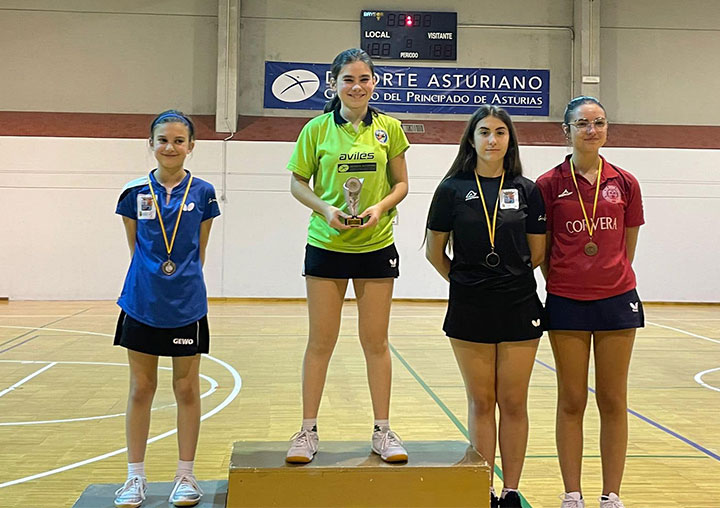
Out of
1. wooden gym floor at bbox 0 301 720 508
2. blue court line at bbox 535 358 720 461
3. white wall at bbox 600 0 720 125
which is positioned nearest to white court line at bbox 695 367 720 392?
wooden gym floor at bbox 0 301 720 508

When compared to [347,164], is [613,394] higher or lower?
lower

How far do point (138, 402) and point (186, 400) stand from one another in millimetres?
183

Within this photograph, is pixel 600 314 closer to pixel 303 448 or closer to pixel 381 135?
pixel 381 135

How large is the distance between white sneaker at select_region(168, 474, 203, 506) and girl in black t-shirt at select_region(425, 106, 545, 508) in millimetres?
1134

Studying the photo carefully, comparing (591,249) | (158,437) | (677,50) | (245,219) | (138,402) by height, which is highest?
(677,50)

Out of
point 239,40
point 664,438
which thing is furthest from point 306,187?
point 239,40

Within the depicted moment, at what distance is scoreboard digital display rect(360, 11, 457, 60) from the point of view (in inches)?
445

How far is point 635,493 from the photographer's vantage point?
2900 millimetres

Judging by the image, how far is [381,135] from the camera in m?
2.56

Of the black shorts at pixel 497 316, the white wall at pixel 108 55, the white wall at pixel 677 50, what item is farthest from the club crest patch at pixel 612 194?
the white wall at pixel 677 50

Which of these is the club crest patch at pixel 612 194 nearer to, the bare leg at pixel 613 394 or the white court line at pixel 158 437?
the bare leg at pixel 613 394

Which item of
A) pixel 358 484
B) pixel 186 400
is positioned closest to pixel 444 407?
pixel 358 484

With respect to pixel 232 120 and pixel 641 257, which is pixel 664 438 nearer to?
pixel 641 257

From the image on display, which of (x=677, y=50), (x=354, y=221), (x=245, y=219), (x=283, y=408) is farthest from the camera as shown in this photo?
(x=677, y=50)
